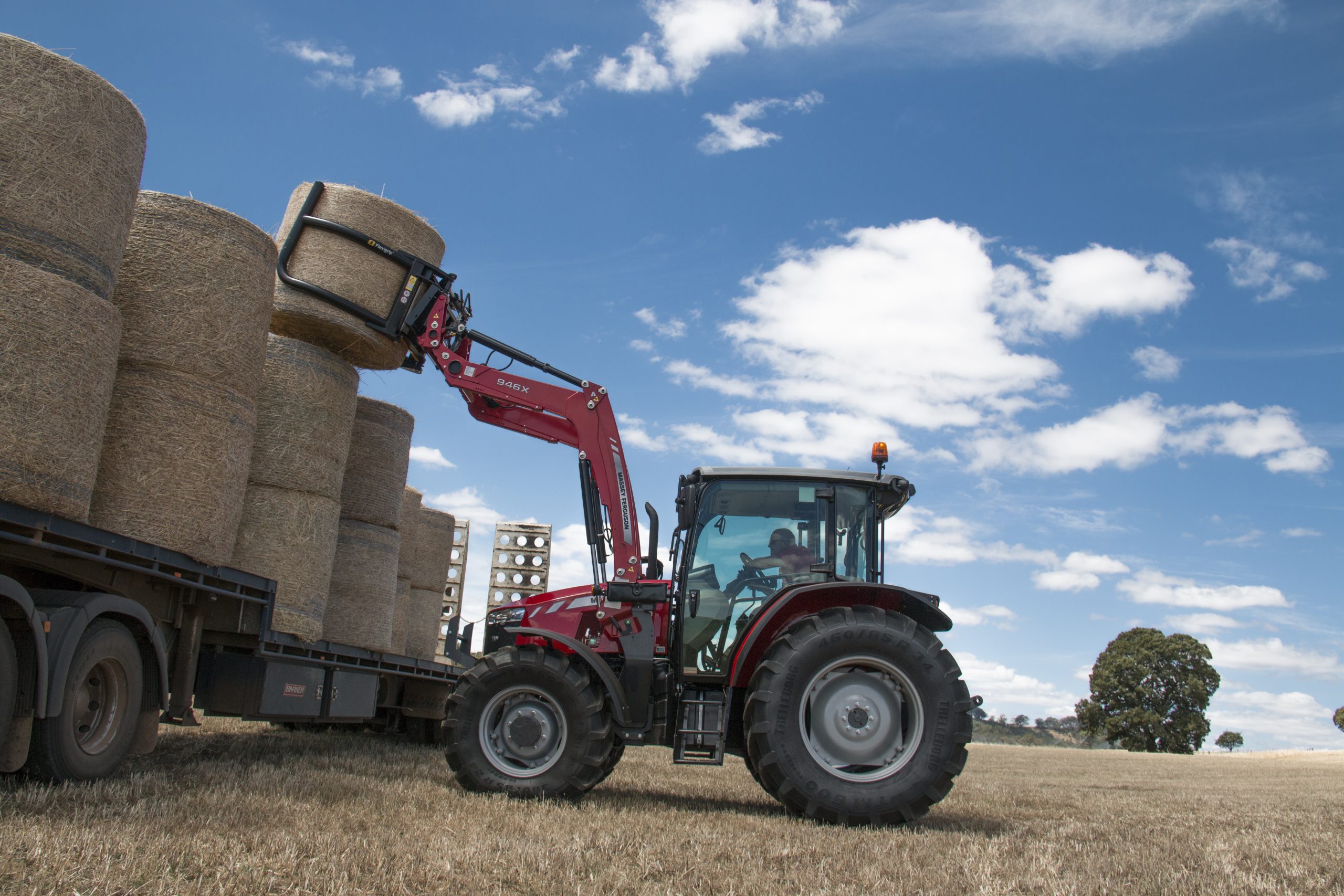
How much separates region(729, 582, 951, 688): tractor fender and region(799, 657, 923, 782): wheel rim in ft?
1.38

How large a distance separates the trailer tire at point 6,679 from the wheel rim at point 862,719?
13.2 ft

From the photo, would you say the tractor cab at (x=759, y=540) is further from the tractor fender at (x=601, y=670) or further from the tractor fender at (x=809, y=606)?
the tractor fender at (x=601, y=670)

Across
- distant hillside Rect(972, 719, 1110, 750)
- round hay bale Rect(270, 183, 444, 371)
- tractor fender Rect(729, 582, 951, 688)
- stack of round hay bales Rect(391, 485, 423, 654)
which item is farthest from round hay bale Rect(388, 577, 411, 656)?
distant hillside Rect(972, 719, 1110, 750)

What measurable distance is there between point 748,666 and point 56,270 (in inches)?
177

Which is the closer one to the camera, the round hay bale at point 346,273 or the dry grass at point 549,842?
the dry grass at point 549,842

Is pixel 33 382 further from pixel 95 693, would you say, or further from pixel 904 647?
pixel 904 647

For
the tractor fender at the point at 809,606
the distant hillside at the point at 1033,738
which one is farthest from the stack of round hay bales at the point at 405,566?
the distant hillside at the point at 1033,738

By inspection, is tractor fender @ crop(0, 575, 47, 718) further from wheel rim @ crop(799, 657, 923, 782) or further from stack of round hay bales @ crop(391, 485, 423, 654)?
stack of round hay bales @ crop(391, 485, 423, 654)

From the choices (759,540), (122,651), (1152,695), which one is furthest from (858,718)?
(1152,695)

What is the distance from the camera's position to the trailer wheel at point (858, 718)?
5.75m

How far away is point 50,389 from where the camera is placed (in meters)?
4.57

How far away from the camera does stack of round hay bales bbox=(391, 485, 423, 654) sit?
1005 centimetres

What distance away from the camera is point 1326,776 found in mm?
18875

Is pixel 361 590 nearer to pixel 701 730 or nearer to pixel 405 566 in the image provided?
pixel 405 566
